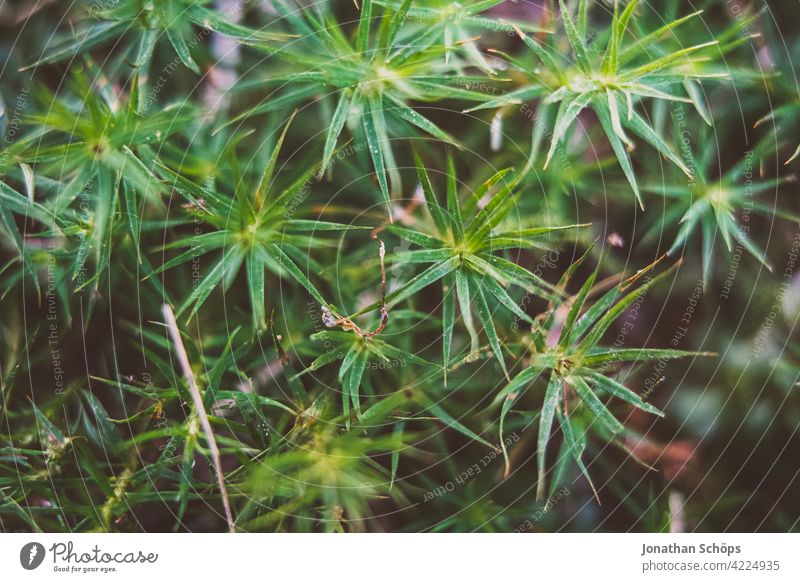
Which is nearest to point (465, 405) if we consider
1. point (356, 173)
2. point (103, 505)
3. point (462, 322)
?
point (462, 322)

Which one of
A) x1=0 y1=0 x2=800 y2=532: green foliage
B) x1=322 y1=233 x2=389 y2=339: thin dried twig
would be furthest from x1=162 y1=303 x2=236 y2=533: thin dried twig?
x1=322 y1=233 x2=389 y2=339: thin dried twig

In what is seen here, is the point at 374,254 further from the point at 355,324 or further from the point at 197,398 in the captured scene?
the point at 197,398

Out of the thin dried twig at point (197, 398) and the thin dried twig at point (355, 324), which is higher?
the thin dried twig at point (355, 324)

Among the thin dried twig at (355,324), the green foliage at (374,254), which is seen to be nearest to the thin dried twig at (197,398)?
the green foliage at (374,254)

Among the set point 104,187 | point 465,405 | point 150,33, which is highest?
point 150,33

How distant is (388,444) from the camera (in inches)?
23.0

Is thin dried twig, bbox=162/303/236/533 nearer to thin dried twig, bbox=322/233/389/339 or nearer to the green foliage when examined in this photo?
the green foliage

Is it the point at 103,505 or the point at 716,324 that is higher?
the point at 716,324

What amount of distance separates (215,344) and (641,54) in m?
0.46

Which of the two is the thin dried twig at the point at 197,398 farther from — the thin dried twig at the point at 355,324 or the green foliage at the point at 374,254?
the thin dried twig at the point at 355,324

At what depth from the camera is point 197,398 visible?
57cm

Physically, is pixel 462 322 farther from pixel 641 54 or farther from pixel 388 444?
pixel 641 54

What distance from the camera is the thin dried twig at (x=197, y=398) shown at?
0.57 metres
